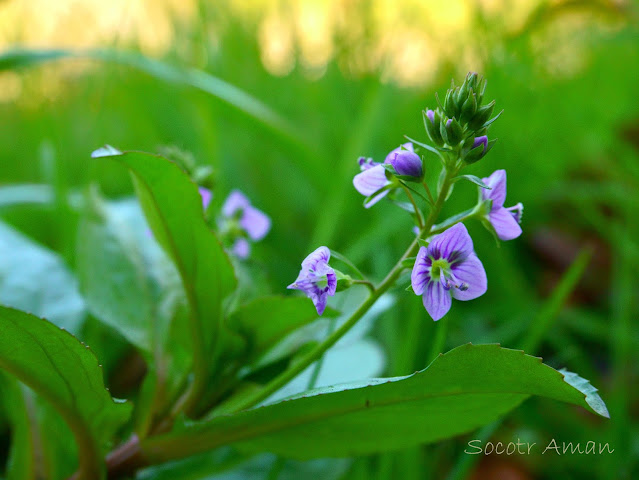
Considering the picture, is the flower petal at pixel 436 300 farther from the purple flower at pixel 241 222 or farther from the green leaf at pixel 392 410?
the purple flower at pixel 241 222

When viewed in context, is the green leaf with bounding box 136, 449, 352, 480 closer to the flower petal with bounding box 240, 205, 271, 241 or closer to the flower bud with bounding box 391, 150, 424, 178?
the flower petal with bounding box 240, 205, 271, 241

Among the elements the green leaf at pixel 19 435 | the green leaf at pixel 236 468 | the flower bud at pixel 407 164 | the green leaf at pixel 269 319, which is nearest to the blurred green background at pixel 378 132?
the green leaf at pixel 236 468

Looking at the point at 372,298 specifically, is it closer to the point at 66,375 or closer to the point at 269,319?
the point at 269,319

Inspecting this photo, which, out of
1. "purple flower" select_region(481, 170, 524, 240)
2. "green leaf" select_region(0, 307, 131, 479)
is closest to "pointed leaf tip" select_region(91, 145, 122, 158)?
"green leaf" select_region(0, 307, 131, 479)

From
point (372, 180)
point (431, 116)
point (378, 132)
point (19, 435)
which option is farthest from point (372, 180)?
point (378, 132)

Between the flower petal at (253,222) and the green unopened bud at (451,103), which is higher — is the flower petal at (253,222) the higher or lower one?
the lower one

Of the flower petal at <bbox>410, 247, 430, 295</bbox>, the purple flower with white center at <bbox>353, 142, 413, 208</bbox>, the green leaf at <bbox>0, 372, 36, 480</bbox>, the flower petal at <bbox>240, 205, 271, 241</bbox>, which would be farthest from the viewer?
the flower petal at <bbox>240, 205, 271, 241</bbox>
